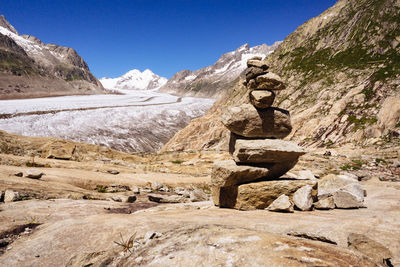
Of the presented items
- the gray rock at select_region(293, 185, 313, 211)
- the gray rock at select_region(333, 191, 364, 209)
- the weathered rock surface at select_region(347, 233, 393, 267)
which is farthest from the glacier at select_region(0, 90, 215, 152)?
the weathered rock surface at select_region(347, 233, 393, 267)

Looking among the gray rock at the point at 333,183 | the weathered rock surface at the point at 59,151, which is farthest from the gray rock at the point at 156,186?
the gray rock at the point at 333,183

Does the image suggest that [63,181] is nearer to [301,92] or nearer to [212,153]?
[212,153]

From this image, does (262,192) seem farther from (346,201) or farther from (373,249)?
(373,249)

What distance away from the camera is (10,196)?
10750mm

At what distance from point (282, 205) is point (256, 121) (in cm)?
458

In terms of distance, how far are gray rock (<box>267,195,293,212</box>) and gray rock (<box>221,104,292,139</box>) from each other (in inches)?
151

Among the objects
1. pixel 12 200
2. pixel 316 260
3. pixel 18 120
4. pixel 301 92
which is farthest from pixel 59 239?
pixel 18 120

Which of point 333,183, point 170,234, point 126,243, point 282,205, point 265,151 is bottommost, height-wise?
point 126,243

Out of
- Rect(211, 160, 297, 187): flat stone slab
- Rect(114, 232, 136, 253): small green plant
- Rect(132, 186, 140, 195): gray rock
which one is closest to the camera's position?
Rect(114, 232, 136, 253): small green plant

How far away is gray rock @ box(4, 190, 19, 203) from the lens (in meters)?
10.6

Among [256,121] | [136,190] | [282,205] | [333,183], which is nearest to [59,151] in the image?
[136,190]

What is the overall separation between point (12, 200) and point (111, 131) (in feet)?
243

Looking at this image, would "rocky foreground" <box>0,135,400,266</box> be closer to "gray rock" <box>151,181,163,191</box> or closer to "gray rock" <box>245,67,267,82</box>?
"gray rock" <box>151,181,163,191</box>

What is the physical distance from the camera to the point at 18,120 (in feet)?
263
